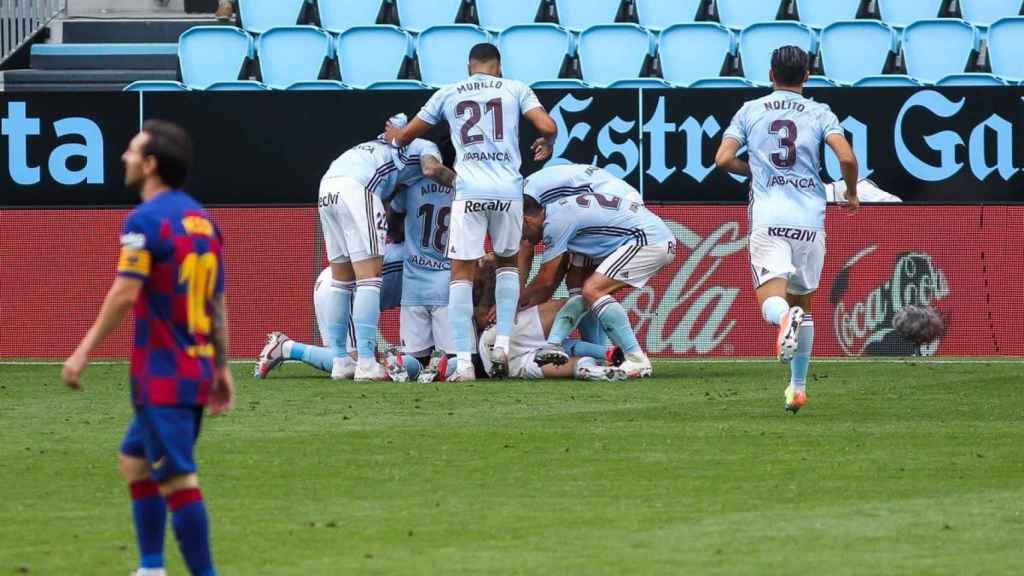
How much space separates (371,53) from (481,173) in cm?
565

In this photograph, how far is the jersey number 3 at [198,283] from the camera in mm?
5637

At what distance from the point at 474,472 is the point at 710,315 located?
769 centimetres

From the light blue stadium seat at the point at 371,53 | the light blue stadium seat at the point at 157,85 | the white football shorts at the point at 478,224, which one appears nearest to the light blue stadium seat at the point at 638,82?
the light blue stadium seat at the point at 371,53

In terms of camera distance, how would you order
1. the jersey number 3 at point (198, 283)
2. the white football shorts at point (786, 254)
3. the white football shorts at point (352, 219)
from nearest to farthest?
the jersey number 3 at point (198, 283) < the white football shorts at point (786, 254) < the white football shorts at point (352, 219)

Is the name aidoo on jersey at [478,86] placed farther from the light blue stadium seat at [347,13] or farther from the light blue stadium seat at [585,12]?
the light blue stadium seat at [347,13]

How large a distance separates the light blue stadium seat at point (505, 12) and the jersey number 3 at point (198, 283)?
14.6 m

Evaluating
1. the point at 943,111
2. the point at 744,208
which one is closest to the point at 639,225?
the point at 744,208

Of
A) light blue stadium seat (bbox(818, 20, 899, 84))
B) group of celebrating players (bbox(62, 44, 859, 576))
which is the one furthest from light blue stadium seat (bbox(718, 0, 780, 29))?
group of celebrating players (bbox(62, 44, 859, 576))

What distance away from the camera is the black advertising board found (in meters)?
15.9

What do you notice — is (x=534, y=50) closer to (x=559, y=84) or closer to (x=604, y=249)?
(x=559, y=84)

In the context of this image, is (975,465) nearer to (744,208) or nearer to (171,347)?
(171,347)

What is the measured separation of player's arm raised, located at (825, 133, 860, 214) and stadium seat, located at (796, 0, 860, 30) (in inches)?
349

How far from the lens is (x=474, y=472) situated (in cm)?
859

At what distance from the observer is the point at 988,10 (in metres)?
20.0
